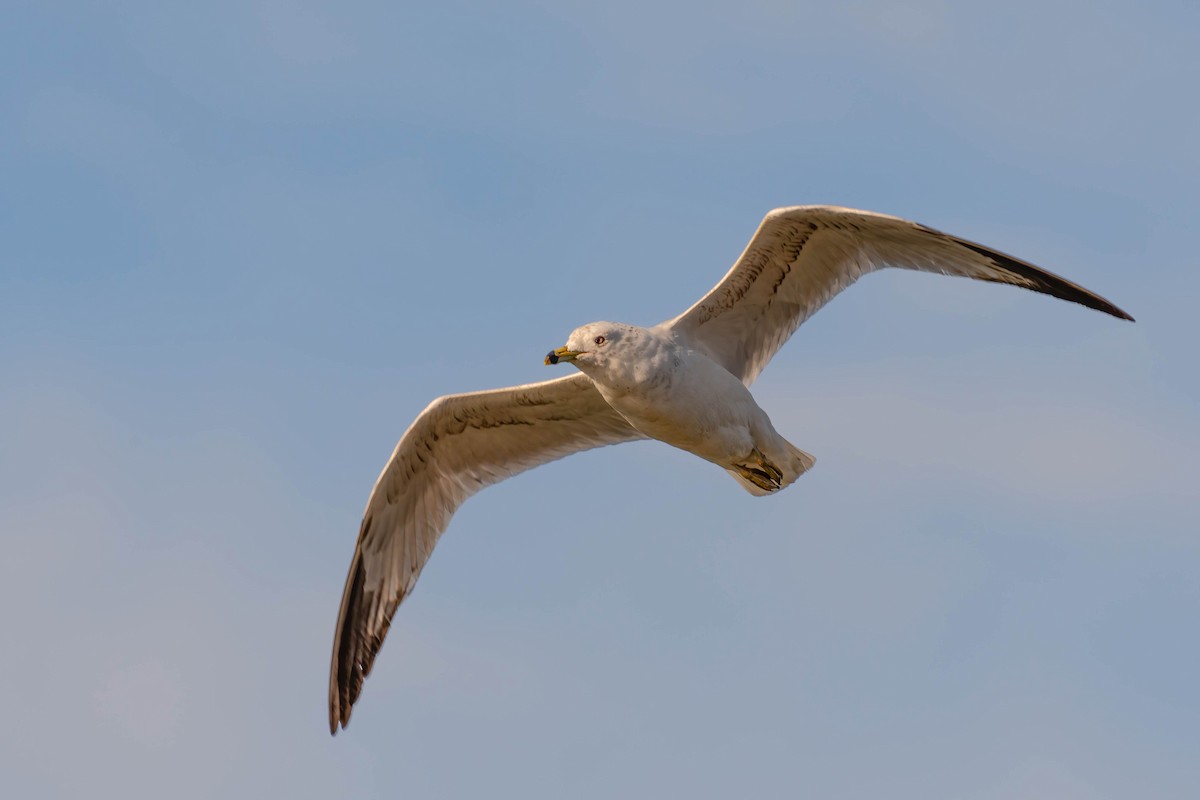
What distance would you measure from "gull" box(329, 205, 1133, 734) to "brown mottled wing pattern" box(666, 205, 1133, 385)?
0.01m

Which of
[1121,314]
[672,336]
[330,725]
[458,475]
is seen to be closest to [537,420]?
[458,475]

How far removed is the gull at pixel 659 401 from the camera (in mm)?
14273

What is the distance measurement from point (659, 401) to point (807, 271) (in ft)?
7.14

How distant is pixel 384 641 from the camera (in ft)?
56.6

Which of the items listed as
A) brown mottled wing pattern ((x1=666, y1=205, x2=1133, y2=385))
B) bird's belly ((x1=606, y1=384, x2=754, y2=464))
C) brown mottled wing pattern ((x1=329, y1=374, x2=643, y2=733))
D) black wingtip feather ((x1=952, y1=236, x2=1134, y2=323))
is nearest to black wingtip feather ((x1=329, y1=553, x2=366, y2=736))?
brown mottled wing pattern ((x1=329, y1=374, x2=643, y2=733))

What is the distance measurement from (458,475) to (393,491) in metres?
0.72

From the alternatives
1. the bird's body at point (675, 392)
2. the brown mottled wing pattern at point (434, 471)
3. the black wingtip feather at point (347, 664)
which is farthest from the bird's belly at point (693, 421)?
the black wingtip feather at point (347, 664)

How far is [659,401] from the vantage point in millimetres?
14156

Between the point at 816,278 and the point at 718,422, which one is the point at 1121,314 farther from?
the point at 718,422

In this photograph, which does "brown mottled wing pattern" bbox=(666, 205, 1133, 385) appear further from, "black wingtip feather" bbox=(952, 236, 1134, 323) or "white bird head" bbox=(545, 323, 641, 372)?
"white bird head" bbox=(545, 323, 641, 372)

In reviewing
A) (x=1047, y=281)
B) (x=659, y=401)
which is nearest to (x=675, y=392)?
(x=659, y=401)

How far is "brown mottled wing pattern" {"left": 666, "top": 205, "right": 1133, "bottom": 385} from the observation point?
47.9ft

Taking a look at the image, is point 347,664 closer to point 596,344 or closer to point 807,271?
point 596,344

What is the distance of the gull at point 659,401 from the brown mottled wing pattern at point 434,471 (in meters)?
0.02
